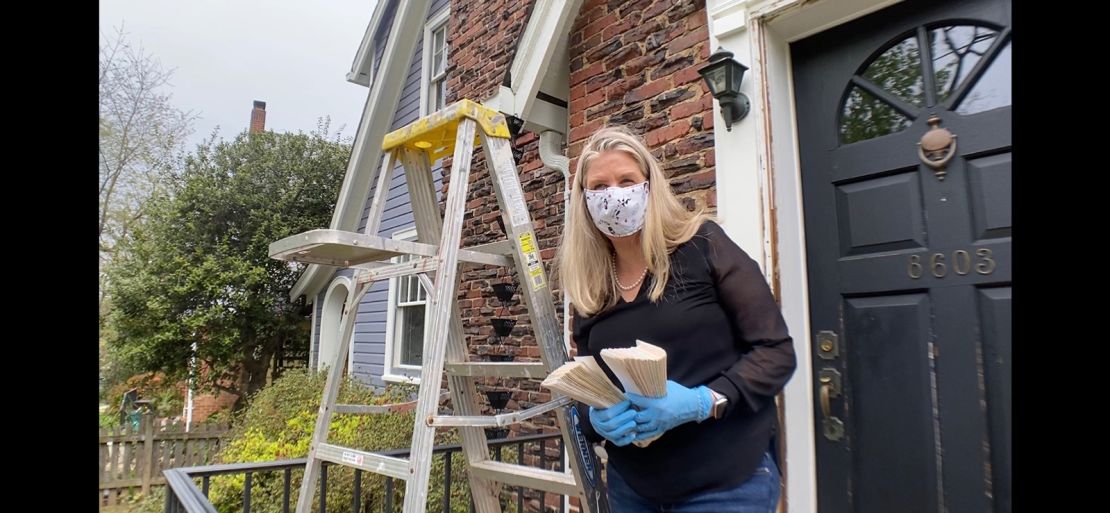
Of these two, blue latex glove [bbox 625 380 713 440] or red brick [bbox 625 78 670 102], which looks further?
red brick [bbox 625 78 670 102]

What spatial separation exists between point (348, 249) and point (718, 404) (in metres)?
1.25

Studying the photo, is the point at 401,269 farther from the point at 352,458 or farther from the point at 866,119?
the point at 866,119

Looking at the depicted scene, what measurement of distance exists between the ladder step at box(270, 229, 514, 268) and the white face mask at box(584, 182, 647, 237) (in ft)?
1.71

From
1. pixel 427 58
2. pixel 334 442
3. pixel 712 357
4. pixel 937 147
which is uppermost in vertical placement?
pixel 427 58

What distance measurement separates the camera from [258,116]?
19141 mm

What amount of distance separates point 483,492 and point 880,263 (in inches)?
66.7

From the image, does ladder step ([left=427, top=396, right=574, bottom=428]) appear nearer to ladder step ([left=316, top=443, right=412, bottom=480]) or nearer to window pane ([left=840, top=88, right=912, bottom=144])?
ladder step ([left=316, top=443, right=412, bottom=480])

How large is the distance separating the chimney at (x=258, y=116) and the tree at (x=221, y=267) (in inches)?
290

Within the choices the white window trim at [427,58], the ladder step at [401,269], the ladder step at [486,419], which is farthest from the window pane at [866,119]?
the white window trim at [427,58]

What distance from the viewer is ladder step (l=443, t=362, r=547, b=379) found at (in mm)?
1897

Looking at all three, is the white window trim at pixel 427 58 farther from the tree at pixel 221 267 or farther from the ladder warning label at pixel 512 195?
the tree at pixel 221 267

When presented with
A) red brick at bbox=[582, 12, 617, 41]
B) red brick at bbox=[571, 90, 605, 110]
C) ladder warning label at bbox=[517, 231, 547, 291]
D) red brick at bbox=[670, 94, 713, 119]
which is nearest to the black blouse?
ladder warning label at bbox=[517, 231, 547, 291]

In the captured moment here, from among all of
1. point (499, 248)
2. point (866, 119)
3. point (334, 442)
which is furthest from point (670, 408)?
point (334, 442)

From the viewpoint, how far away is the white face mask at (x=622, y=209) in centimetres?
159
